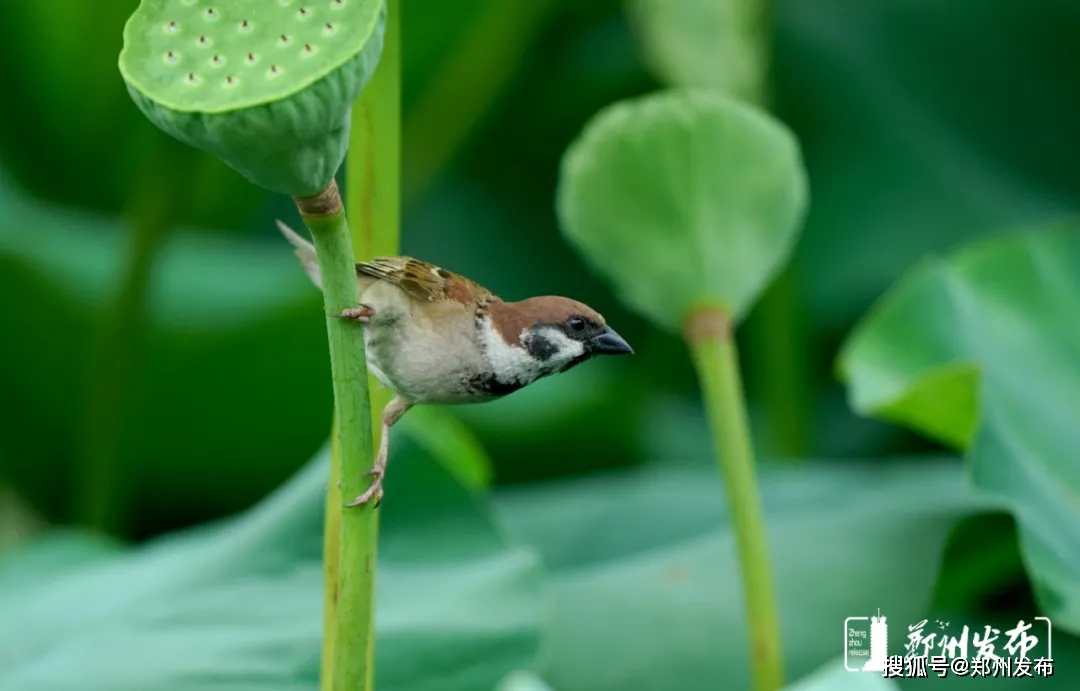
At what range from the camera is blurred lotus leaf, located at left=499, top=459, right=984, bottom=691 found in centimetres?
117

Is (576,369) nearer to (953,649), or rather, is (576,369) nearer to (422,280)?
(953,649)

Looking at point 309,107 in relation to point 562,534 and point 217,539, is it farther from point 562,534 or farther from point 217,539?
point 562,534

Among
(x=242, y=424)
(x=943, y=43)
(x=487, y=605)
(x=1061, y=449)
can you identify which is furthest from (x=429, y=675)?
(x=943, y=43)

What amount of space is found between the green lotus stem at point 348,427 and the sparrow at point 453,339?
0.04m

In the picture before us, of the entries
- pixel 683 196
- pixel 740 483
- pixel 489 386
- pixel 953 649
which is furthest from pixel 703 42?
pixel 489 386

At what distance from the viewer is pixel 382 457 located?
55 centimetres

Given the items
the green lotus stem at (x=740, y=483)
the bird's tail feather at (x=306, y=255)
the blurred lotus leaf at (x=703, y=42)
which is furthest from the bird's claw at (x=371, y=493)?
the blurred lotus leaf at (x=703, y=42)

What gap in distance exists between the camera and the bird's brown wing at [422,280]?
583 millimetres

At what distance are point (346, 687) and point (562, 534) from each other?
1.02 m

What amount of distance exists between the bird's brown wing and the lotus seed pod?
0.38 ft

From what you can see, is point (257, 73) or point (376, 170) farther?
point (376, 170)

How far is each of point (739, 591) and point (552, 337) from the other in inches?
27.6

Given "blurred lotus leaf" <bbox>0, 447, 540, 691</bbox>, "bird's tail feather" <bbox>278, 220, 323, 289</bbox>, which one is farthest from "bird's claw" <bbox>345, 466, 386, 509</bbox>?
"blurred lotus leaf" <bbox>0, 447, 540, 691</bbox>

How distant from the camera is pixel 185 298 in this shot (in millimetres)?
1759
